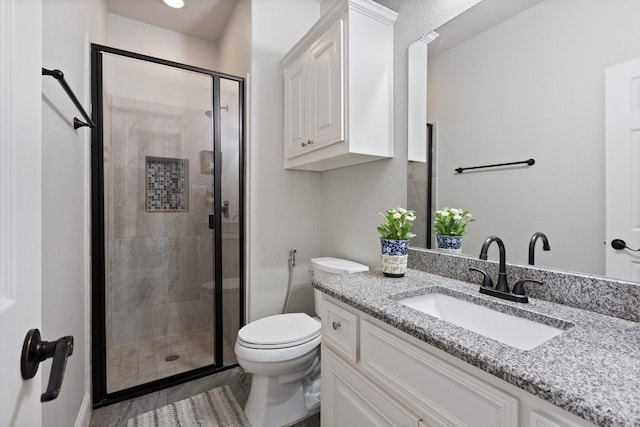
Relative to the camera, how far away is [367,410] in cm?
94

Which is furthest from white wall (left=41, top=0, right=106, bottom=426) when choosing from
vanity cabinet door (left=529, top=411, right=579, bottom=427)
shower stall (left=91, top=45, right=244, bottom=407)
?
vanity cabinet door (left=529, top=411, right=579, bottom=427)

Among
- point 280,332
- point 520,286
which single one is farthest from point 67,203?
point 520,286

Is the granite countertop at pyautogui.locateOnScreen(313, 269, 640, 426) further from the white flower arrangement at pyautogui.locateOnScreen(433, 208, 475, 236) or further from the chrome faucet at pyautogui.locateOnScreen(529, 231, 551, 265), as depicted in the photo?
the white flower arrangement at pyautogui.locateOnScreen(433, 208, 475, 236)

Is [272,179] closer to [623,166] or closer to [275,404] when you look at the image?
[275,404]

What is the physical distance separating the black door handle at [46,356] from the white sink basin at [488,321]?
954 mm

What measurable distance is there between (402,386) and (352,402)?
278 mm

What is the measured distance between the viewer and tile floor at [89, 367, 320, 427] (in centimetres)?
156

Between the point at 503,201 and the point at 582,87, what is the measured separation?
43cm

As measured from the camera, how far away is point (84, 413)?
1.49m

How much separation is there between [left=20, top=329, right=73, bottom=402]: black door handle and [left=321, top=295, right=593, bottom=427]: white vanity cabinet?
752 millimetres

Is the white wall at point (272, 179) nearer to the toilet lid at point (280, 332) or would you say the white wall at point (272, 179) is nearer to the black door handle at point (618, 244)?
the toilet lid at point (280, 332)

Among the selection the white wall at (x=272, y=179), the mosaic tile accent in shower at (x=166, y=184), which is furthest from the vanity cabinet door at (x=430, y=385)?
the mosaic tile accent in shower at (x=166, y=184)

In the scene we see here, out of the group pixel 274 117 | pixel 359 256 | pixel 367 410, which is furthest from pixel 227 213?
pixel 367 410

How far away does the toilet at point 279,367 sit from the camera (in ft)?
4.73
